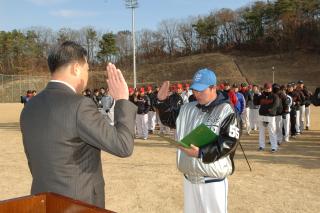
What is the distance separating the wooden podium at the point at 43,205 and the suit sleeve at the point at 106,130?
374 mm

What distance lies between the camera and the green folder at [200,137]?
3426mm

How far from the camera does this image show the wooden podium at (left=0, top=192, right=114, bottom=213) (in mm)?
1979

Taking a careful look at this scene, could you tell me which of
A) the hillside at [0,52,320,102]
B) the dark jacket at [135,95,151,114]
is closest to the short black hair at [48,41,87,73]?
the dark jacket at [135,95,151,114]

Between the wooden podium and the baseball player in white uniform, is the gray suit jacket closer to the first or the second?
the wooden podium

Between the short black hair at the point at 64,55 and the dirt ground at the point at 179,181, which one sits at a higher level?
the short black hair at the point at 64,55

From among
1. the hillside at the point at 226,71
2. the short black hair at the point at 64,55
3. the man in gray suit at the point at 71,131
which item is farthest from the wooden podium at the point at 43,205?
the hillside at the point at 226,71

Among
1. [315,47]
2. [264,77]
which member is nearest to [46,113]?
[264,77]

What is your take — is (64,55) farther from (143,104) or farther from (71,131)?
(143,104)

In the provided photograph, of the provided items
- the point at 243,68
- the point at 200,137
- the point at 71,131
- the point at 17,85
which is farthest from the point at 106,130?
the point at 243,68

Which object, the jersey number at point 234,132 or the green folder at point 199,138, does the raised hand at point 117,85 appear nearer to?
the green folder at point 199,138

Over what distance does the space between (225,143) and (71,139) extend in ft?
5.37

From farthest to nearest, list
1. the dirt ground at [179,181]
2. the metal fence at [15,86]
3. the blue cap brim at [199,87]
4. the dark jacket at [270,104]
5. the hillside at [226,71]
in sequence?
the metal fence at [15,86] < the hillside at [226,71] < the dark jacket at [270,104] < the dirt ground at [179,181] < the blue cap brim at [199,87]

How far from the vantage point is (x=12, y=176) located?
9.02m

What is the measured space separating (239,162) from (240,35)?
2812 inches
